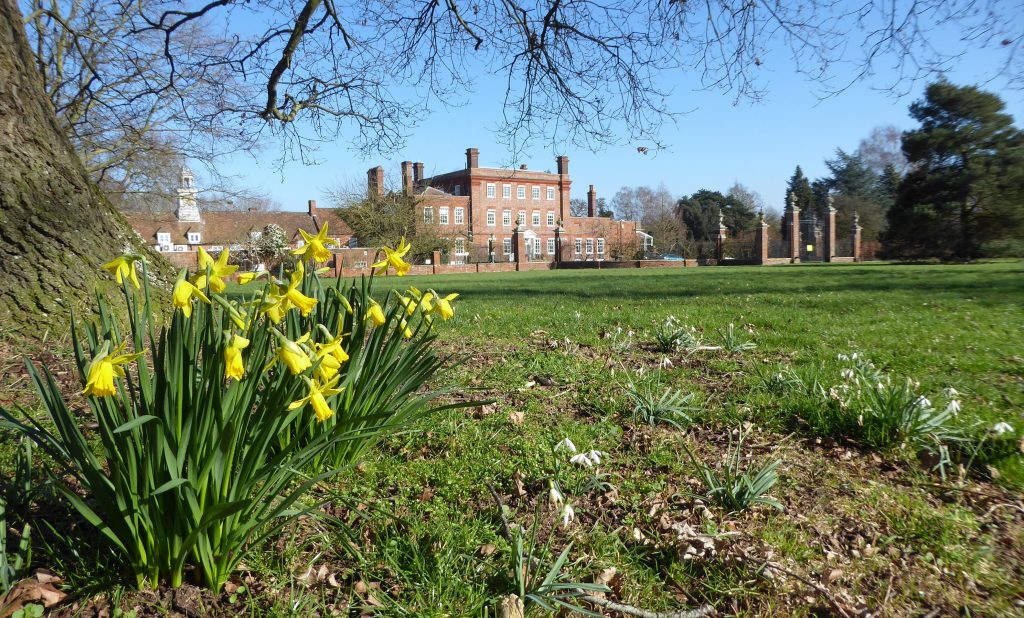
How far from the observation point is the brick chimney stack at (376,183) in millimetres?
33206

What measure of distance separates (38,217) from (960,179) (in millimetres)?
34050

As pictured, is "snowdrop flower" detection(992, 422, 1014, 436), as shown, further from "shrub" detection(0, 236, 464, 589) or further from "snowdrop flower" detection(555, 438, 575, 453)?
"shrub" detection(0, 236, 464, 589)

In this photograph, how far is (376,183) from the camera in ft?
112

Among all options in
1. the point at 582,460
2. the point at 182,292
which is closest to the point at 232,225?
the point at 582,460

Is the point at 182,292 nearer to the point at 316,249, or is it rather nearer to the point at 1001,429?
the point at 316,249

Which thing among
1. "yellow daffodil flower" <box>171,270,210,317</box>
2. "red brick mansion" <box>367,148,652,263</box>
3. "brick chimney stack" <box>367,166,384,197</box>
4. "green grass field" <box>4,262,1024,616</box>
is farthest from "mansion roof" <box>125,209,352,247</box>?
"yellow daffodil flower" <box>171,270,210,317</box>

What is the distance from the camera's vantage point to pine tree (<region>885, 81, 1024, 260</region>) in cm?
2612

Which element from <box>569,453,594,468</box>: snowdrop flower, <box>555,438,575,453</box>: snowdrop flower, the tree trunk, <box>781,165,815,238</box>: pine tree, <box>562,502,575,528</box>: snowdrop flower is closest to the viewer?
<box>562,502,575,528</box>: snowdrop flower

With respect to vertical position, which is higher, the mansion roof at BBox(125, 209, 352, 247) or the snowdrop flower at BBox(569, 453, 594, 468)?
the mansion roof at BBox(125, 209, 352, 247)

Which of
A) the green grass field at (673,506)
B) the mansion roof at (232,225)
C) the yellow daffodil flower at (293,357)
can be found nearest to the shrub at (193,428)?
the yellow daffodil flower at (293,357)

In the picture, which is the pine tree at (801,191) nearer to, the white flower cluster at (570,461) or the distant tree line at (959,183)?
the distant tree line at (959,183)

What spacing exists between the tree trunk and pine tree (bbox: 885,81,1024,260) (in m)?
33.5

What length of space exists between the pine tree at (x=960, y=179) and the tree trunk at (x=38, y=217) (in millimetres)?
33497

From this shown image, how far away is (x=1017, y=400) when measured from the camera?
300 centimetres
